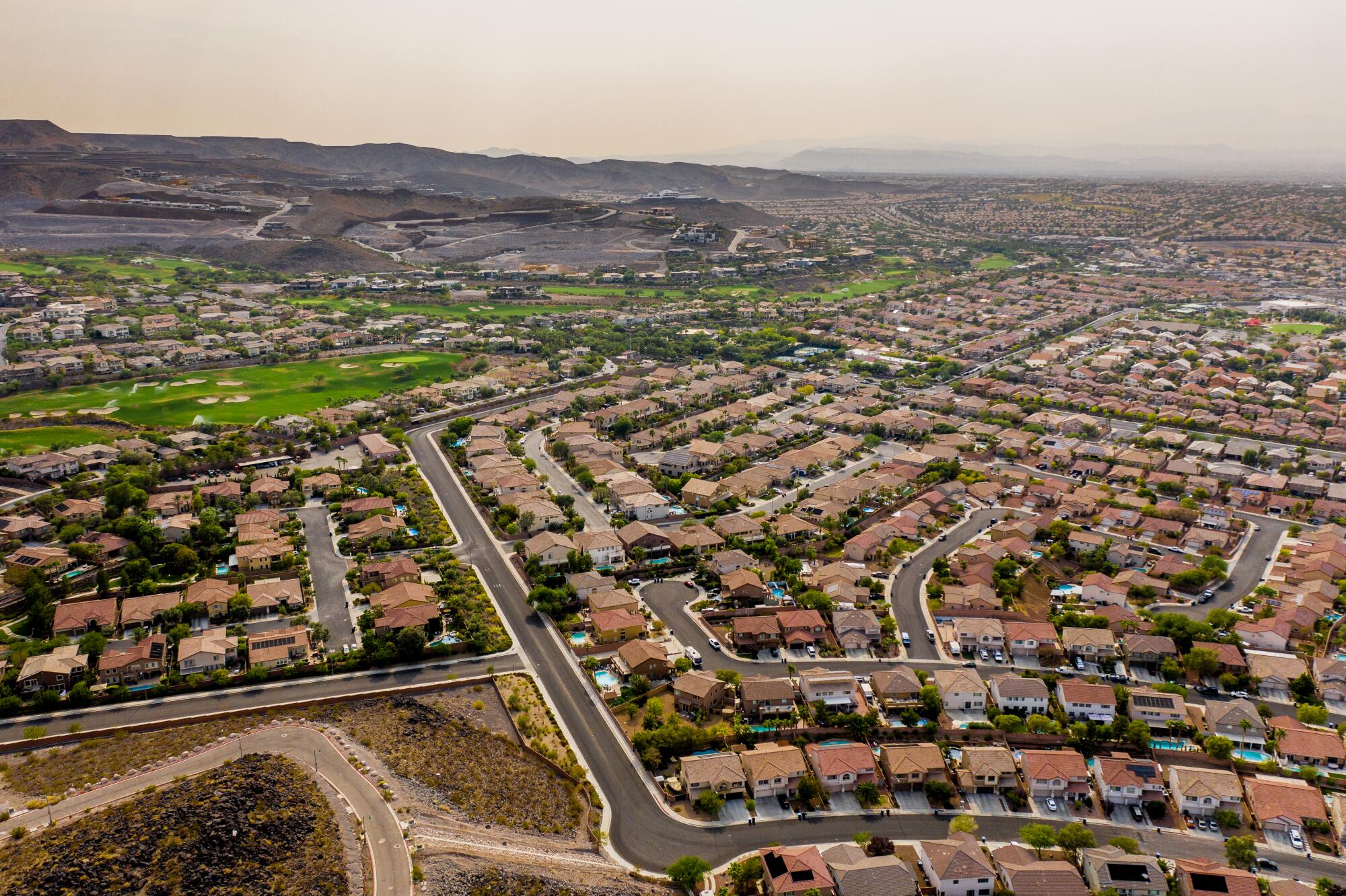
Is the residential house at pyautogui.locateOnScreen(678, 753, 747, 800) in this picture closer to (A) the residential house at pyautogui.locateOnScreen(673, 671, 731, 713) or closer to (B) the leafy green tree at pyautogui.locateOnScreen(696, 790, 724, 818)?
(B) the leafy green tree at pyautogui.locateOnScreen(696, 790, 724, 818)

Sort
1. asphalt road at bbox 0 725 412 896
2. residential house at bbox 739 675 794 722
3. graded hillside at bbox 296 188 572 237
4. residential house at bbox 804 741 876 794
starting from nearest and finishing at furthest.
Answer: asphalt road at bbox 0 725 412 896 → residential house at bbox 804 741 876 794 → residential house at bbox 739 675 794 722 → graded hillside at bbox 296 188 572 237

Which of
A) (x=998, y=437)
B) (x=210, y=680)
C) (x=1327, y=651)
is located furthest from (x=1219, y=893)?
(x=998, y=437)

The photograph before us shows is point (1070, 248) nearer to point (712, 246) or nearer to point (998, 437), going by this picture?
point (712, 246)

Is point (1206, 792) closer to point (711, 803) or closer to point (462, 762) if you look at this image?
point (711, 803)

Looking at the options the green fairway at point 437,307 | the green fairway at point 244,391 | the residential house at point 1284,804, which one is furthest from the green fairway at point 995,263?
the residential house at point 1284,804

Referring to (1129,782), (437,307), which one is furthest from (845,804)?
(437,307)

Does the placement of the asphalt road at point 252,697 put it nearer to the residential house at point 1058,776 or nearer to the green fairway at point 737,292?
the residential house at point 1058,776

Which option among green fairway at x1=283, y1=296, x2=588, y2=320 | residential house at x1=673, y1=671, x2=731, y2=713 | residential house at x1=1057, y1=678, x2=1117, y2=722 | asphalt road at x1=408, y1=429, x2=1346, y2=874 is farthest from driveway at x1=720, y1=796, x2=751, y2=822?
A: green fairway at x1=283, y1=296, x2=588, y2=320
